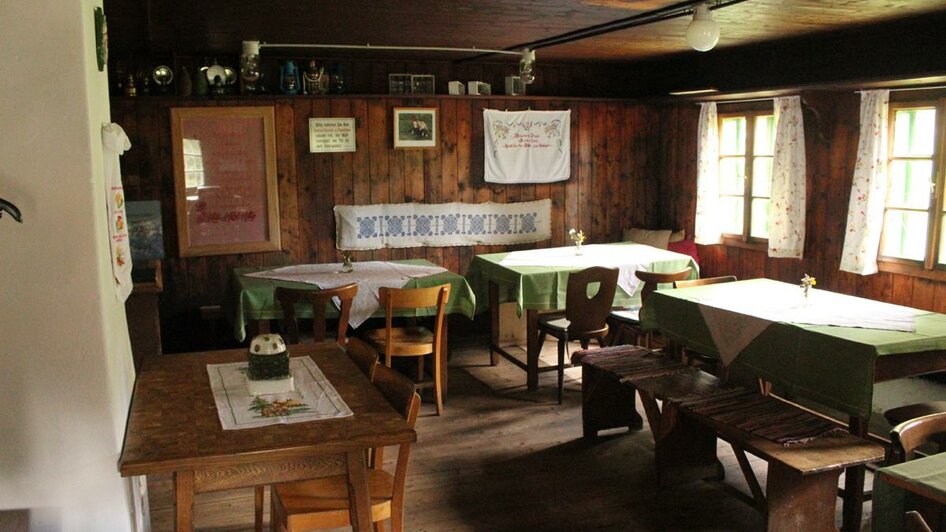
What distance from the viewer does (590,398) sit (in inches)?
169

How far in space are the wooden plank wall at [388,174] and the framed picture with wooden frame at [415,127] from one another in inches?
2.6

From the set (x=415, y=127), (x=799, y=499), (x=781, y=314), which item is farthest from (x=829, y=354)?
(x=415, y=127)

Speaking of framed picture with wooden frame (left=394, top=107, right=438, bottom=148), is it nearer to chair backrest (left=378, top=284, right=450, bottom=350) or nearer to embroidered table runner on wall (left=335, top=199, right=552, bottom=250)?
embroidered table runner on wall (left=335, top=199, right=552, bottom=250)

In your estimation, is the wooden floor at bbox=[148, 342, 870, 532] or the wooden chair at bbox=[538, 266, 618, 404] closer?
the wooden floor at bbox=[148, 342, 870, 532]

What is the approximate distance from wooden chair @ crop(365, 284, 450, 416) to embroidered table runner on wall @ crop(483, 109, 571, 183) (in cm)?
215

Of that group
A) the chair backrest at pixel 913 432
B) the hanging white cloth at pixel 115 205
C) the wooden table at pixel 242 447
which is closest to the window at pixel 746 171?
the chair backrest at pixel 913 432

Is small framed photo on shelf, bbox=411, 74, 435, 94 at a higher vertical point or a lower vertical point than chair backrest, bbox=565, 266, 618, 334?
higher

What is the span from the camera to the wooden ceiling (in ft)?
13.5

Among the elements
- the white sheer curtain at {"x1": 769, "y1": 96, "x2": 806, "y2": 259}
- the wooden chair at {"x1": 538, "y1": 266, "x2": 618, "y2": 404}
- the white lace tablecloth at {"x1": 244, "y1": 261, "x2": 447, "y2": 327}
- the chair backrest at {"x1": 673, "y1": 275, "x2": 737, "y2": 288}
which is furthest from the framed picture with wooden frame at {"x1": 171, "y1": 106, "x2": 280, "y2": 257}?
the white sheer curtain at {"x1": 769, "y1": 96, "x2": 806, "y2": 259}

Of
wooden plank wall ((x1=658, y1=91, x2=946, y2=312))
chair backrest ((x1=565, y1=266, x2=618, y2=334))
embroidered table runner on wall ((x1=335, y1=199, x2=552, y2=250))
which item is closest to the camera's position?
chair backrest ((x1=565, y1=266, x2=618, y2=334))

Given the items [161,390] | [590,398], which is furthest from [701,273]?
[161,390]

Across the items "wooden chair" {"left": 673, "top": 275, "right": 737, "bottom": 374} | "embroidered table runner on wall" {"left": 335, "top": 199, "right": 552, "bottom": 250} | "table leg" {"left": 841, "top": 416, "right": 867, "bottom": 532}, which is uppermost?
"embroidered table runner on wall" {"left": 335, "top": 199, "right": 552, "bottom": 250}

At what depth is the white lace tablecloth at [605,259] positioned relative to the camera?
5.42 m

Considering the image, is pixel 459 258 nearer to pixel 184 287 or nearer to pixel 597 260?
pixel 597 260
